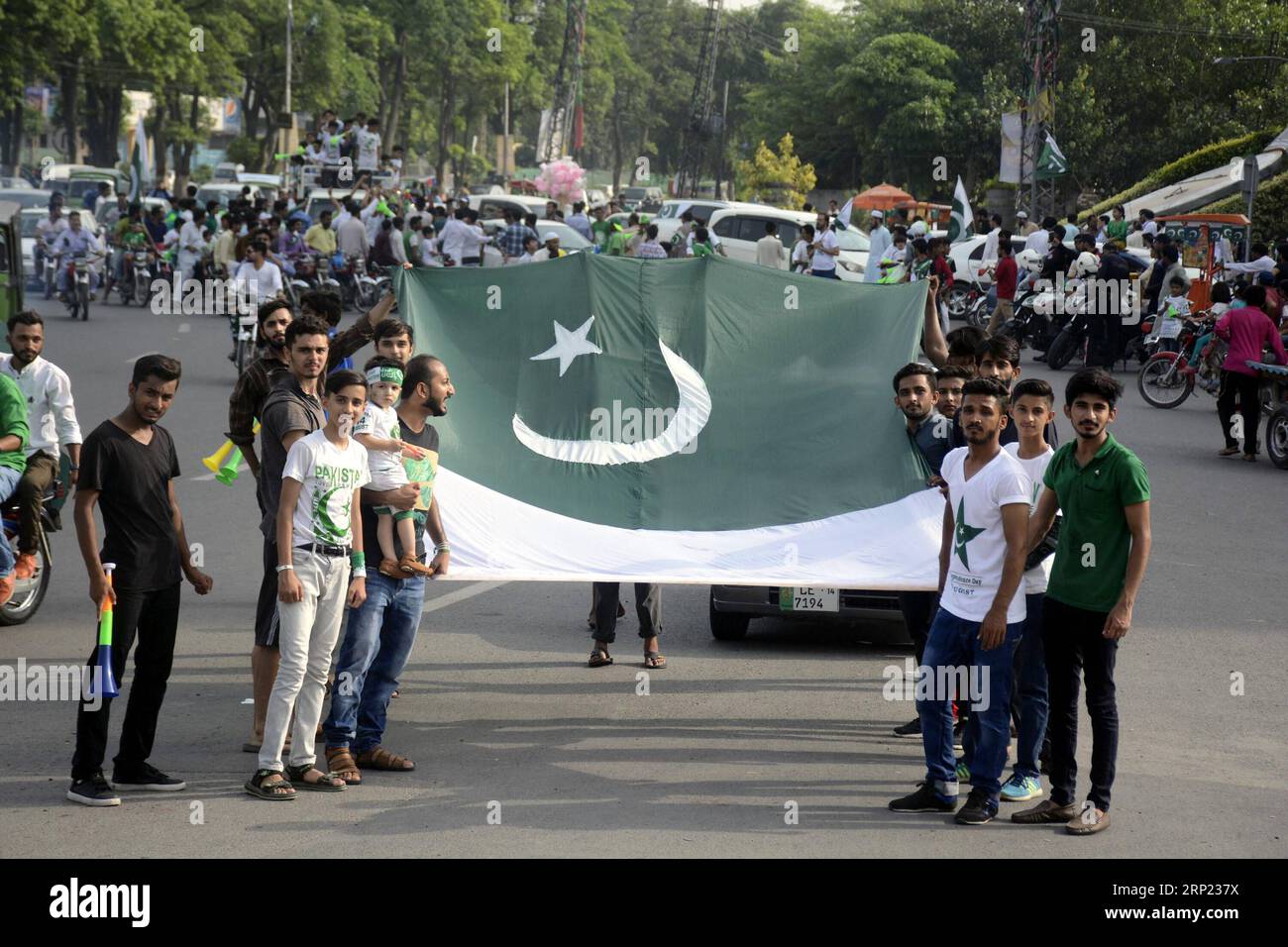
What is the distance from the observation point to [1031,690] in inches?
255

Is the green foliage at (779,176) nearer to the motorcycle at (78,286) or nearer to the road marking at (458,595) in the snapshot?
the motorcycle at (78,286)

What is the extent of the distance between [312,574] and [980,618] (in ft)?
8.49

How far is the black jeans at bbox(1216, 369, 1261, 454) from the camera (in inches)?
671

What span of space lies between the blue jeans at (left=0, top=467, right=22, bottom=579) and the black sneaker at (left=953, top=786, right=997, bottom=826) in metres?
5.16

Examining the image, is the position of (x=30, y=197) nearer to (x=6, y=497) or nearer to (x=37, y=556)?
(x=37, y=556)

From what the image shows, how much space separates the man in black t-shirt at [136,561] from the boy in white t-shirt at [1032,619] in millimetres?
3334

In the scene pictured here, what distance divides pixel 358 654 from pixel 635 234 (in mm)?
28434

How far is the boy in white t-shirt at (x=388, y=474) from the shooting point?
6.74 m

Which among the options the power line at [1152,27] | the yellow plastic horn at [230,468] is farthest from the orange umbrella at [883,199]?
the yellow plastic horn at [230,468]

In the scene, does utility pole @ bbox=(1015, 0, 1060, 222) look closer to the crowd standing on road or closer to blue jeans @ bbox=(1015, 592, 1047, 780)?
the crowd standing on road

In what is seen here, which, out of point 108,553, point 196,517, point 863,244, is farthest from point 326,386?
point 863,244

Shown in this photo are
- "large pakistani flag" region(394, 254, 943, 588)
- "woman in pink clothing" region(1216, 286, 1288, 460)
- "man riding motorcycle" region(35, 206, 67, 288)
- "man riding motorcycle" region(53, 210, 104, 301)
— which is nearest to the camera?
"large pakistani flag" region(394, 254, 943, 588)

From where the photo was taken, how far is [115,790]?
6.42 metres

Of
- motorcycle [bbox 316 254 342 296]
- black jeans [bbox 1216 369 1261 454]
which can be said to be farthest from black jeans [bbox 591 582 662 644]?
motorcycle [bbox 316 254 342 296]
